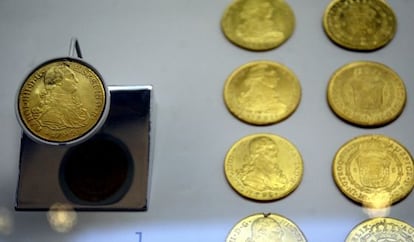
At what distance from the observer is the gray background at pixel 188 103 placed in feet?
5.97

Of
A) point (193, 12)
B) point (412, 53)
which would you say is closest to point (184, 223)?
point (193, 12)

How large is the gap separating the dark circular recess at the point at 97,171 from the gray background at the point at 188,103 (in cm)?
6

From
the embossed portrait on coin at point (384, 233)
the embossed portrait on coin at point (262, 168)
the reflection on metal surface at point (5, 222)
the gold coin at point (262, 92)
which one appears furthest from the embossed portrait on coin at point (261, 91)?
the reflection on metal surface at point (5, 222)

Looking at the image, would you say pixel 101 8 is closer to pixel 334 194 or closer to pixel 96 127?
pixel 96 127

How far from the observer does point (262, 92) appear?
77.2 inches

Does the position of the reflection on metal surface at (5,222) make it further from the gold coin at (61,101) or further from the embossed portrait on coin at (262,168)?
the embossed portrait on coin at (262,168)

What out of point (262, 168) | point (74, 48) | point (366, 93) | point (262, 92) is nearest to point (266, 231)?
point (262, 168)

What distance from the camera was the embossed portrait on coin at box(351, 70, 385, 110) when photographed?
1.93 meters

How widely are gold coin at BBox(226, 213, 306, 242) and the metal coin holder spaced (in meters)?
0.28

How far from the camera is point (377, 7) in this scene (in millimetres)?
2068

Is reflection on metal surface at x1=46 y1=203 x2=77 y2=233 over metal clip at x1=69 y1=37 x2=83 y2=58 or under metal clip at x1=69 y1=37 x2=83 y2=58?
under

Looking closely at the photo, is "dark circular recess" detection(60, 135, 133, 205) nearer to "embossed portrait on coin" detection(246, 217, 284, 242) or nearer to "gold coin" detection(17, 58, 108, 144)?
"gold coin" detection(17, 58, 108, 144)

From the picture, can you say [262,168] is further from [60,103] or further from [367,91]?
[60,103]

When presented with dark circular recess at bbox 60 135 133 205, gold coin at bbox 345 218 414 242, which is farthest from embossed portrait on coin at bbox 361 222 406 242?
dark circular recess at bbox 60 135 133 205
